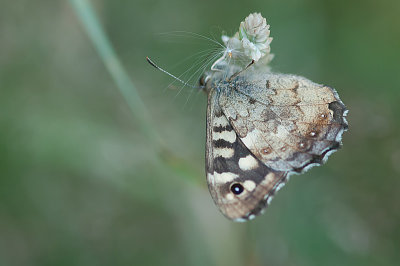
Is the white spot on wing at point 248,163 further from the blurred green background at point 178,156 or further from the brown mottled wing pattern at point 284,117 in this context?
the blurred green background at point 178,156

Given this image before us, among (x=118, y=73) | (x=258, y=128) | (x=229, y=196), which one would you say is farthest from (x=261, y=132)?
(x=118, y=73)

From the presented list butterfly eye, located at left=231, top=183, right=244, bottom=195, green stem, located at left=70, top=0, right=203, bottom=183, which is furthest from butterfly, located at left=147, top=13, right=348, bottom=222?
green stem, located at left=70, top=0, right=203, bottom=183

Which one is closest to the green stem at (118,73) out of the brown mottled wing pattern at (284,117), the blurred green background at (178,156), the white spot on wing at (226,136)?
the blurred green background at (178,156)

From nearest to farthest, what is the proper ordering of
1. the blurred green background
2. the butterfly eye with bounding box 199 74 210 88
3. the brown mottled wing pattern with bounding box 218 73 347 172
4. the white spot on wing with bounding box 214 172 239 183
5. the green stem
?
the brown mottled wing pattern with bounding box 218 73 347 172, the white spot on wing with bounding box 214 172 239 183, the butterfly eye with bounding box 199 74 210 88, the green stem, the blurred green background

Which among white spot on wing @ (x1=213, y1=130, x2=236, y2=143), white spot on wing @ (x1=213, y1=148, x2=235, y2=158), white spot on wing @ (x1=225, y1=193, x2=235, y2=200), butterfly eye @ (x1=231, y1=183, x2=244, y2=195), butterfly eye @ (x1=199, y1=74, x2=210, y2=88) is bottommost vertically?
white spot on wing @ (x1=225, y1=193, x2=235, y2=200)

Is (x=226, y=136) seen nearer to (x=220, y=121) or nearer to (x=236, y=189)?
(x=220, y=121)

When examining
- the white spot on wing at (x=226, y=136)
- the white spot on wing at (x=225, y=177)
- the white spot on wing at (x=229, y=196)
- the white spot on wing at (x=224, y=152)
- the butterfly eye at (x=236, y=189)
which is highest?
the white spot on wing at (x=226, y=136)

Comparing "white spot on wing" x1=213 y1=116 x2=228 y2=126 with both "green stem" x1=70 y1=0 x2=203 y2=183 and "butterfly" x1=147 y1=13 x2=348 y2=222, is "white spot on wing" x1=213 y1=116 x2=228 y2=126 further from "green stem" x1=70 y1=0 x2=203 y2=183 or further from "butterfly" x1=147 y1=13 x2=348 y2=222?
"green stem" x1=70 y1=0 x2=203 y2=183
